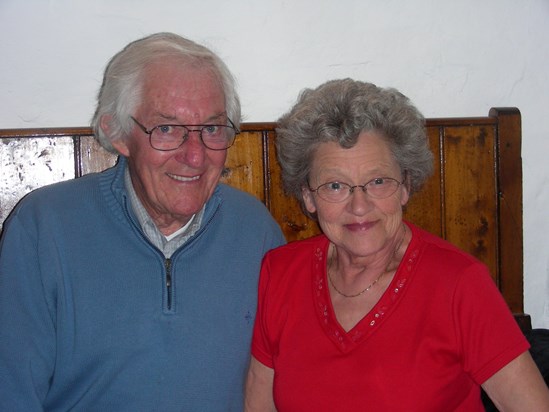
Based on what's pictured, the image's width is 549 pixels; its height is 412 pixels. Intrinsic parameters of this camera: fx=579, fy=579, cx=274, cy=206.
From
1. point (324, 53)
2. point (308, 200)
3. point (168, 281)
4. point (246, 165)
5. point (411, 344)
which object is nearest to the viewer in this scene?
point (411, 344)

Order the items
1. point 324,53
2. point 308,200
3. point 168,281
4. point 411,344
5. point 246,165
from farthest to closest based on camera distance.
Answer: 1. point 324,53
2. point 246,165
3. point 308,200
4. point 168,281
5. point 411,344

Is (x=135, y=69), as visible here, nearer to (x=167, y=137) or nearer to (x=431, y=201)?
(x=167, y=137)

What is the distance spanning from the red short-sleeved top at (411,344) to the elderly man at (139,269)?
0.18 meters

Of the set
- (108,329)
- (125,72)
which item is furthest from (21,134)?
(108,329)

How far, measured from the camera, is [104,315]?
135cm

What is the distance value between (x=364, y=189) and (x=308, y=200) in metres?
0.20

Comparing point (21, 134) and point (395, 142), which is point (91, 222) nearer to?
point (21, 134)

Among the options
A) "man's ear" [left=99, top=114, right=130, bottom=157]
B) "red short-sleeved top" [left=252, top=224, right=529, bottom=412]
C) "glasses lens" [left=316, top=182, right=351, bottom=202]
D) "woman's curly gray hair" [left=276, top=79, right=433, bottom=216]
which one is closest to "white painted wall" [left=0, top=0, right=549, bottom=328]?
"man's ear" [left=99, top=114, right=130, bottom=157]

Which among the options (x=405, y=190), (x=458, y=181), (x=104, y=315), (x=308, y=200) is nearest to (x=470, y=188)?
(x=458, y=181)

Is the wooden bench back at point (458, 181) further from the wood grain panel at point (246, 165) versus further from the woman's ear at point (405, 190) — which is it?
the woman's ear at point (405, 190)

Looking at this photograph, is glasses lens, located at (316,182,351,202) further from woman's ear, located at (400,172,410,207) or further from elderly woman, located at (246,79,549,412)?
woman's ear, located at (400,172,410,207)

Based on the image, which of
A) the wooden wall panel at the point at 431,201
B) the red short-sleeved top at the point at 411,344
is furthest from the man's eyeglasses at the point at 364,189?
the wooden wall panel at the point at 431,201

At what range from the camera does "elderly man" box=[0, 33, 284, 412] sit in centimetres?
133

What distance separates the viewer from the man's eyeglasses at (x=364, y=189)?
4.58ft
